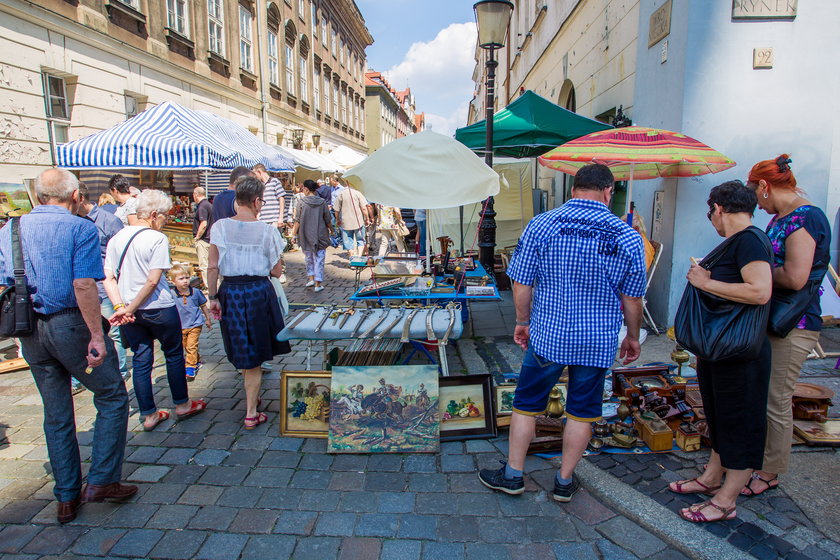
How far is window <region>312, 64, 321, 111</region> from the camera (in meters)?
24.5

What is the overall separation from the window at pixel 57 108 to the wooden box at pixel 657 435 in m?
9.91

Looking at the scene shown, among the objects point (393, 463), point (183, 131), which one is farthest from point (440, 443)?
point (183, 131)

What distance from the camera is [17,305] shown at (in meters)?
2.47

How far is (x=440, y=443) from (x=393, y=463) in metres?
0.38

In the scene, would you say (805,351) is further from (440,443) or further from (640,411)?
(440,443)

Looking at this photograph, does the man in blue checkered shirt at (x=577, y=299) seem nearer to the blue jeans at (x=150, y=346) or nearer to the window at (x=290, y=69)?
the blue jeans at (x=150, y=346)

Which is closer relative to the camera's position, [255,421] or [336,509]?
[336,509]

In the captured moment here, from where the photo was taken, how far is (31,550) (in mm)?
2479

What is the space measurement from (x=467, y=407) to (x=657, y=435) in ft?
3.98

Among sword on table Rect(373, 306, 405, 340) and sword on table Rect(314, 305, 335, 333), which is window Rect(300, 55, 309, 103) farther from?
sword on table Rect(373, 306, 405, 340)

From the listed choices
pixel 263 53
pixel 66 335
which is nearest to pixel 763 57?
pixel 66 335

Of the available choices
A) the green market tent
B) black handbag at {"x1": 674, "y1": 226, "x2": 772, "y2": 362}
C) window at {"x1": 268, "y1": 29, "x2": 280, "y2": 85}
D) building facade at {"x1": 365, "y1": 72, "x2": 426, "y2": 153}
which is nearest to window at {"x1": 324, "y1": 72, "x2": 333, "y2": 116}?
window at {"x1": 268, "y1": 29, "x2": 280, "y2": 85}

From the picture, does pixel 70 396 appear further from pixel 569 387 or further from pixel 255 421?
pixel 569 387

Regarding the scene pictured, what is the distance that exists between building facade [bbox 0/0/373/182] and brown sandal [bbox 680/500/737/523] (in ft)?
31.5
